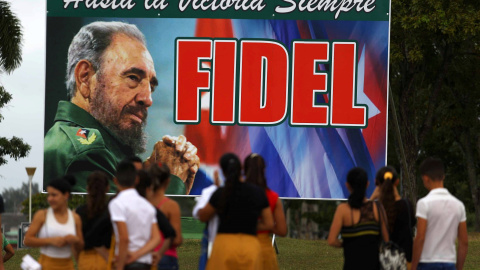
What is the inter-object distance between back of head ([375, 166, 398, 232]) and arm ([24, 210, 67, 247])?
116 inches

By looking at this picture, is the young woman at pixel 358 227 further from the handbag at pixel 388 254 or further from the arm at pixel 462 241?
the arm at pixel 462 241

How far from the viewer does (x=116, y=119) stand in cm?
1872

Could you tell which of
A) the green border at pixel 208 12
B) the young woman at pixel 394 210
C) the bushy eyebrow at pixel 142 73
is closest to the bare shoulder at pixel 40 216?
the young woman at pixel 394 210

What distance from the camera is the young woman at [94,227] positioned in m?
8.08

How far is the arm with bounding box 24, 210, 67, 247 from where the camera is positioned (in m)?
8.04

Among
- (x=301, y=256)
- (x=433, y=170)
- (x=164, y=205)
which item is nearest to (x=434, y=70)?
(x=301, y=256)

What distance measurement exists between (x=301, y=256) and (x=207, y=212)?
52.0ft

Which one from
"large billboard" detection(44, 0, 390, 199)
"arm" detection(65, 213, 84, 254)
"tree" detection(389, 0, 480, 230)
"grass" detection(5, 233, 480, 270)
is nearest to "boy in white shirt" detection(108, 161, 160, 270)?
"arm" detection(65, 213, 84, 254)

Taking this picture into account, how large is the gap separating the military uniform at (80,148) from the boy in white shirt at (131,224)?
11261 millimetres

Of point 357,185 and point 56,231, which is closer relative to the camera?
point 56,231

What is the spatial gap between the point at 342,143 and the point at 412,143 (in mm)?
13859

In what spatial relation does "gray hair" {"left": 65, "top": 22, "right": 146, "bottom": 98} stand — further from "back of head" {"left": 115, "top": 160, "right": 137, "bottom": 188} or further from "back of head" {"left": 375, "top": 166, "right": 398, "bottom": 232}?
"back of head" {"left": 115, "top": 160, "right": 137, "bottom": 188}

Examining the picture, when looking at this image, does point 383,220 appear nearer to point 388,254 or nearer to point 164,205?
point 388,254

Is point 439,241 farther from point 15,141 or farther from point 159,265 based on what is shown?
point 15,141
